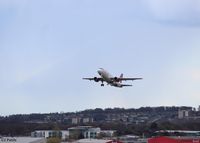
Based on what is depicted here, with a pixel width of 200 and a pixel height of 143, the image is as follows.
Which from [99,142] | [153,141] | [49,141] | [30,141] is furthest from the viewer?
[49,141]

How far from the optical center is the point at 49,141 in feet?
590

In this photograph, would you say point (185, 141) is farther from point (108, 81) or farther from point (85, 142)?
point (85, 142)

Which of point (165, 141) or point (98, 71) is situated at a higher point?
point (98, 71)

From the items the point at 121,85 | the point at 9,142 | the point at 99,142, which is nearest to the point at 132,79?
the point at 121,85

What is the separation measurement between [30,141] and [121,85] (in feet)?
164

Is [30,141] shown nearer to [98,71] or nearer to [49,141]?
[49,141]

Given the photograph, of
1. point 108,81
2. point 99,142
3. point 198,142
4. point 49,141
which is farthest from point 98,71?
point 49,141

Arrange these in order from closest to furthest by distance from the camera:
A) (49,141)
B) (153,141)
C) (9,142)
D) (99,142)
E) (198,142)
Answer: (198,142) < (153,141) < (9,142) < (99,142) < (49,141)

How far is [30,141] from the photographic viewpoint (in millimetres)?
150750

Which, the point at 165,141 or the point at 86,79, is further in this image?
the point at 165,141

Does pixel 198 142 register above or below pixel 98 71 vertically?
below

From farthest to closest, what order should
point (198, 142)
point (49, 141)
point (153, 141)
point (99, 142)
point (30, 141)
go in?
point (49, 141) < point (99, 142) < point (30, 141) < point (153, 141) < point (198, 142)

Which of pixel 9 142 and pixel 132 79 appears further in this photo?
pixel 9 142

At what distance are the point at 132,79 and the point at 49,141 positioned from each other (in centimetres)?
7787
